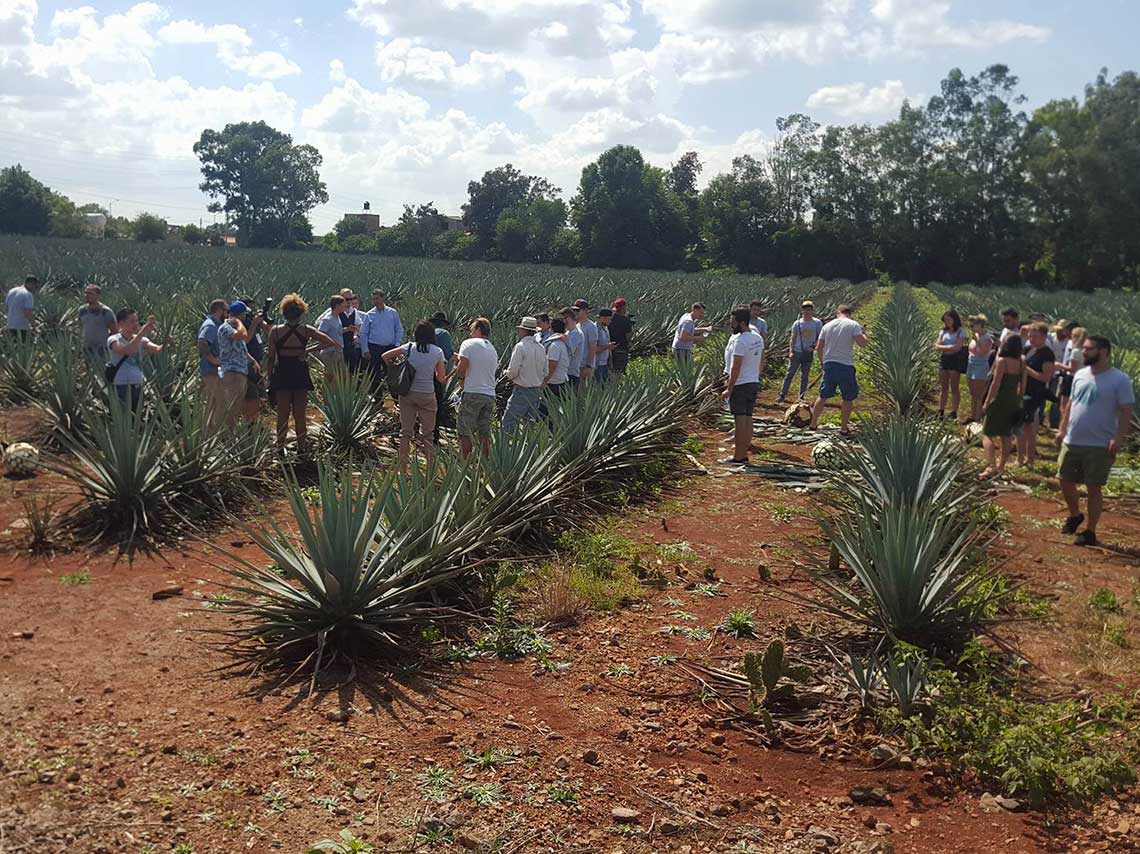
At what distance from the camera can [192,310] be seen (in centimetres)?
1680

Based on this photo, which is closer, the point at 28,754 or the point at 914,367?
the point at 28,754

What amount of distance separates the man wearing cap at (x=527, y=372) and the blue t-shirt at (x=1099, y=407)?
15.0 ft

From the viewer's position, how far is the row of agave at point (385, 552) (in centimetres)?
524

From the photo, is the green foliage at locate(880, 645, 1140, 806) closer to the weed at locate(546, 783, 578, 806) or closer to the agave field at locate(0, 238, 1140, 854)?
the agave field at locate(0, 238, 1140, 854)

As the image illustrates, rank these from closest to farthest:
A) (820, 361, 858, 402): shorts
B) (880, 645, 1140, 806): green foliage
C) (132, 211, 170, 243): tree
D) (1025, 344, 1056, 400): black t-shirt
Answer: (880, 645, 1140, 806): green foliage, (1025, 344, 1056, 400): black t-shirt, (820, 361, 858, 402): shorts, (132, 211, 170, 243): tree

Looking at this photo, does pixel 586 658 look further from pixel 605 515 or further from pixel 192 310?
pixel 192 310

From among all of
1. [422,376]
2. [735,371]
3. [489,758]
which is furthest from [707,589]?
[735,371]

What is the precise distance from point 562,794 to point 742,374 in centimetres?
696

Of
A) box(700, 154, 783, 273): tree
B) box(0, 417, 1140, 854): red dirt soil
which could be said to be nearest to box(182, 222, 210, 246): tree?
box(700, 154, 783, 273): tree

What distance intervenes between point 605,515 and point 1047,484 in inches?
186

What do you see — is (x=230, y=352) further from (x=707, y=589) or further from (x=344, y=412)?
(x=707, y=589)

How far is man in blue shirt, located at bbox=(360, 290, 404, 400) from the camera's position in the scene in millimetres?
11852

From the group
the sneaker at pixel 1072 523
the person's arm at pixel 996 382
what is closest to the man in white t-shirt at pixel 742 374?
the person's arm at pixel 996 382

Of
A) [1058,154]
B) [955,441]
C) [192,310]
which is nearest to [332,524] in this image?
[955,441]
